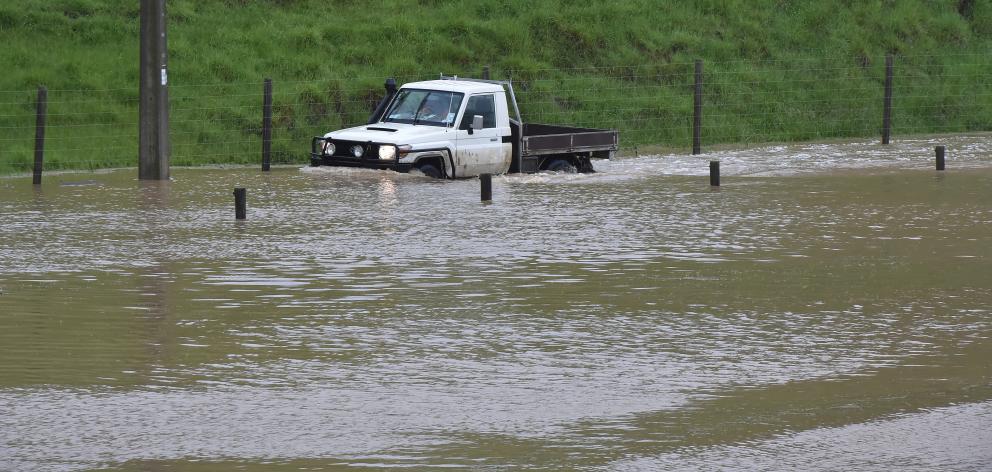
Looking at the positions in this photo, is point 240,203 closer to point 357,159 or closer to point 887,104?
point 357,159

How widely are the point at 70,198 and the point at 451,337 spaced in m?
10.6

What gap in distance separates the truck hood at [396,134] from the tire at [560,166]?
2.06m

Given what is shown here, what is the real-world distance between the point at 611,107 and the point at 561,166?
21.7 feet

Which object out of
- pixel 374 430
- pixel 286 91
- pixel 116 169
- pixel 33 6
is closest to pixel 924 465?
pixel 374 430

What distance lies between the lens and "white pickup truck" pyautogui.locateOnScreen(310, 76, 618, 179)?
72.8 feet

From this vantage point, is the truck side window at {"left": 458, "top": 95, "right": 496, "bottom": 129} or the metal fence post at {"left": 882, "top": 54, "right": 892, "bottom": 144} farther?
the metal fence post at {"left": 882, "top": 54, "right": 892, "bottom": 144}

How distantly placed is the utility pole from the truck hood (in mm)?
2358

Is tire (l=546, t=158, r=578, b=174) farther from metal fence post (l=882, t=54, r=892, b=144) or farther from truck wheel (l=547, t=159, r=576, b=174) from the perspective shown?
metal fence post (l=882, t=54, r=892, b=144)

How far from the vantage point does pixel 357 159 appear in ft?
72.9

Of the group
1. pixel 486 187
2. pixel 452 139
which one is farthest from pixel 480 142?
pixel 486 187

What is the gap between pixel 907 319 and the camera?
39.1 ft

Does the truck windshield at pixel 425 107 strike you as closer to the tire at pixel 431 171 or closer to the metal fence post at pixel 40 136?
the tire at pixel 431 171

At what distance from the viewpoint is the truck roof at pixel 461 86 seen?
23050 millimetres

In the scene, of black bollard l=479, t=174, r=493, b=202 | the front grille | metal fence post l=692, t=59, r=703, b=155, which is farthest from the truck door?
metal fence post l=692, t=59, r=703, b=155
